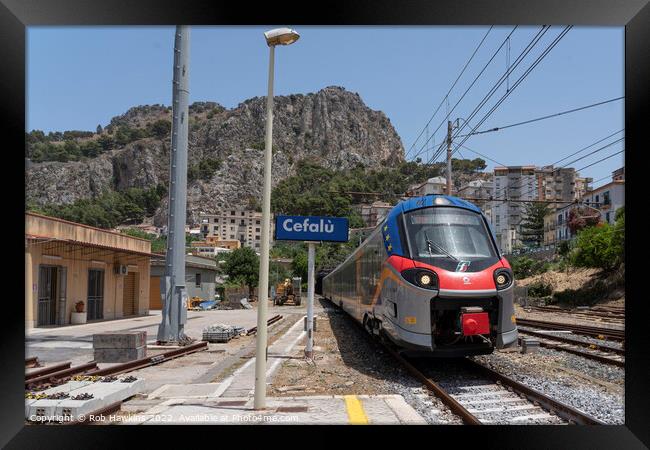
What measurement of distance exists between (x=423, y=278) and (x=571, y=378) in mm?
3220

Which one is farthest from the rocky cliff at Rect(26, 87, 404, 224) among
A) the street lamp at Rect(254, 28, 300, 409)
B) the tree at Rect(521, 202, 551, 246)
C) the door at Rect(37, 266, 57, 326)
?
the street lamp at Rect(254, 28, 300, 409)

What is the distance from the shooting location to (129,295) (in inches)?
1126

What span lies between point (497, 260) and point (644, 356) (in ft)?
11.5

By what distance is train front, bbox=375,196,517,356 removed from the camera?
802 centimetres

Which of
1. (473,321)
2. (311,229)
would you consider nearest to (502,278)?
(473,321)

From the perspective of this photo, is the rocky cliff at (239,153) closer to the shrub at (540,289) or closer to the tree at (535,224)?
the tree at (535,224)

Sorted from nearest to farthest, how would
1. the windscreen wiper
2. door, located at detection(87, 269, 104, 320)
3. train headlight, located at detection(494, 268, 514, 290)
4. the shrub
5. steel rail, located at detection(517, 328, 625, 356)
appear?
train headlight, located at detection(494, 268, 514, 290) < the windscreen wiper < steel rail, located at detection(517, 328, 625, 356) < door, located at detection(87, 269, 104, 320) < the shrub

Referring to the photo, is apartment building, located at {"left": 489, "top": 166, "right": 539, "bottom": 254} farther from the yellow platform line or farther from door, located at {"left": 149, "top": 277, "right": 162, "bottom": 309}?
the yellow platform line

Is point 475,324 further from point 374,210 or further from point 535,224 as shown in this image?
point 535,224

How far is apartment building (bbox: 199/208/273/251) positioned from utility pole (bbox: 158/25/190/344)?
10212 centimetres

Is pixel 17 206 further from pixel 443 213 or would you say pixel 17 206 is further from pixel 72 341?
pixel 72 341

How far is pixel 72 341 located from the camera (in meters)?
15.0

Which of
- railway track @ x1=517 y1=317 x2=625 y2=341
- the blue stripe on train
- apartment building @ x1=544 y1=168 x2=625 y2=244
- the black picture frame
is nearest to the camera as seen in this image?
the black picture frame
